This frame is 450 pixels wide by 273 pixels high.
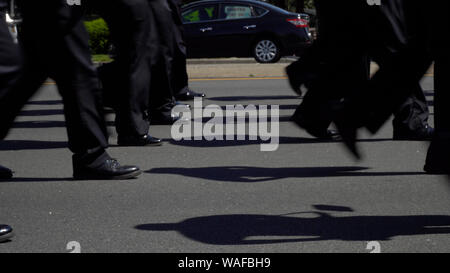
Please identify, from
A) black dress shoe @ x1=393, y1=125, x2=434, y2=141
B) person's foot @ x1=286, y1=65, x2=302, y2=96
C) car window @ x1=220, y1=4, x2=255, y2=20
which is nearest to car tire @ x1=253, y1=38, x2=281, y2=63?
car window @ x1=220, y1=4, x2=255, y2=20

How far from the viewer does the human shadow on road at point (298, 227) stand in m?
3.81

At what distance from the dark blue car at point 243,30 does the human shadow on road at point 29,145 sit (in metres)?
9.89

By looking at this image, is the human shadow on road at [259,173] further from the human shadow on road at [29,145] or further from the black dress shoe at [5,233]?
the black dress shoe at [5,233]

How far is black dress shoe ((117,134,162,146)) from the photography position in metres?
6.39

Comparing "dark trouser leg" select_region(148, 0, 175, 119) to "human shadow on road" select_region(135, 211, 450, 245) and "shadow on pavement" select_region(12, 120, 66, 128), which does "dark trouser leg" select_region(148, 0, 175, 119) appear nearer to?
"shadow on pavement" select_region(12, 120, 66, 128)

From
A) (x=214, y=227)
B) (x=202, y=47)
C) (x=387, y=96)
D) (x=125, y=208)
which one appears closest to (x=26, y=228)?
(x=125, y=208)

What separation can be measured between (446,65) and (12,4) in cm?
230

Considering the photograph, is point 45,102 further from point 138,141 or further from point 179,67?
point 138,141

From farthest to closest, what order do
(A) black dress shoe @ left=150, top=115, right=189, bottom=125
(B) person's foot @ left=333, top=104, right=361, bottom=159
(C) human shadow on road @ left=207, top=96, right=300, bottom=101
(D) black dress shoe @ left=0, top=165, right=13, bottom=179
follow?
1. (C) human shadow on road @ left=207, top=96, right=300, bottom=101
2. (A) black dress shoe @ left=150, top=115, right=189, bottom=125
3. (D) black dress shoe @ left=0, top=165, right=13, bottom=179
4. (B) person's foot @ left=333, top=104, right=361, bottom=159

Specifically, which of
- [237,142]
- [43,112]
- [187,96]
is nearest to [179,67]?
[187,96]

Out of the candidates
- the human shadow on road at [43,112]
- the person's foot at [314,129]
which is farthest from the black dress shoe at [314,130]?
the human shadow on road at [43,112]

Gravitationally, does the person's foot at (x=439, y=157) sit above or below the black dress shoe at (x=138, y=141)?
above
